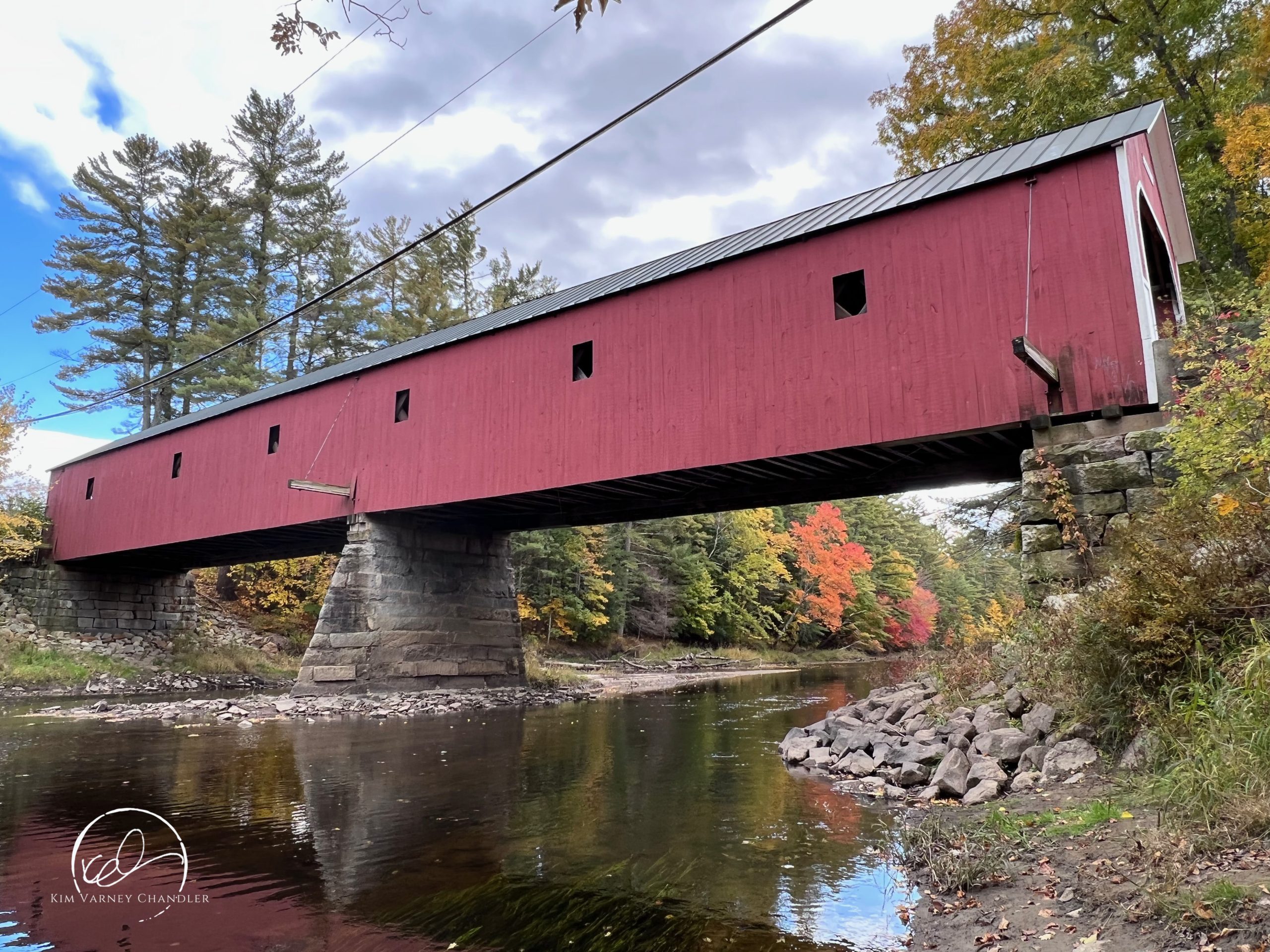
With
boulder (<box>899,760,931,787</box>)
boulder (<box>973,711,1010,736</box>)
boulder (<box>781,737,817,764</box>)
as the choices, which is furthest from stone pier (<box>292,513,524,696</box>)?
boulder (<box>973,711,1010,736</box>)

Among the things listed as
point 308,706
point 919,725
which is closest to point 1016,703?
point 919,725

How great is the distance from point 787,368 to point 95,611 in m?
20.5

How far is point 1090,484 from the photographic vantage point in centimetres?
686

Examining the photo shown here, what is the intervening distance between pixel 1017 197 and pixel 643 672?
17.7 m

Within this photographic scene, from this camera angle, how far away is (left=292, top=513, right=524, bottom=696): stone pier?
12.6 m

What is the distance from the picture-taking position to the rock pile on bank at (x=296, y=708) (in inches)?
434

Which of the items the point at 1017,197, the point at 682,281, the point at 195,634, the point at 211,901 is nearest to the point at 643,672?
the point at 195,634

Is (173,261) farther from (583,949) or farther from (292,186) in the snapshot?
(583,949)

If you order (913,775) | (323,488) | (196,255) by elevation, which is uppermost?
(196,255)

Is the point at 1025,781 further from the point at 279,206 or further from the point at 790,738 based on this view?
the point at 279,206

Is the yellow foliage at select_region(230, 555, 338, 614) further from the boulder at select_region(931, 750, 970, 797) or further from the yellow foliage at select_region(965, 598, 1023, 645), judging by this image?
the boulder at select_region(931, 750, 970, 797)

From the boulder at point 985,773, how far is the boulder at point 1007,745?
0.23 feet

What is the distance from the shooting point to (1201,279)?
13.8 metres

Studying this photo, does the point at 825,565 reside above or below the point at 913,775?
above
